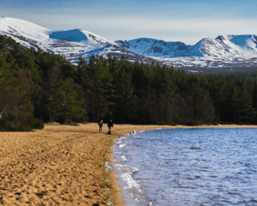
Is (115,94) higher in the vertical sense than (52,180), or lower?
higher

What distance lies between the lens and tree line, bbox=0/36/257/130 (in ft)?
174

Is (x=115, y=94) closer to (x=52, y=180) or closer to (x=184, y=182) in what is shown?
(x=184, y=182)

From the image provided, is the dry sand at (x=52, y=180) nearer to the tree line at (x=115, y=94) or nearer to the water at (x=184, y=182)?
the water at (x=184, y=182)

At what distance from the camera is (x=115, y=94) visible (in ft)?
240

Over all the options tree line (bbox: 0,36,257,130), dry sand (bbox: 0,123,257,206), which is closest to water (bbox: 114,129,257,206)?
dry sand (bbox: 0,123,257,206)

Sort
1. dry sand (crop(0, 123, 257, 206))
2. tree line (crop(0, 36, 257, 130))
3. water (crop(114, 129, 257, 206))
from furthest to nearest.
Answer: tree line (crop(0, 36, 257, 130)), water (crop(114, 129, 257, 206)), dry sand (crop(0, 123, 257, 206))

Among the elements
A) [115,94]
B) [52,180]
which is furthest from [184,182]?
[115,94]

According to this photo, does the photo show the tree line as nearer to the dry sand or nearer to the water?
the dry sand

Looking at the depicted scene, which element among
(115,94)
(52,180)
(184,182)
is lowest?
(184,182)

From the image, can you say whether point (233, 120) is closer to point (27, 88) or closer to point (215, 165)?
point (27, 88)

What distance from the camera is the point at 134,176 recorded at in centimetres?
1354

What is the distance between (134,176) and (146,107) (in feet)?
201

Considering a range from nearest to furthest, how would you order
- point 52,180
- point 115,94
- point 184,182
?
1. point 52,180
2. point 184,182
3. point 115,94

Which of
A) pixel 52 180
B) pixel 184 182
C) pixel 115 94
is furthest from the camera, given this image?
pixel 115 94
